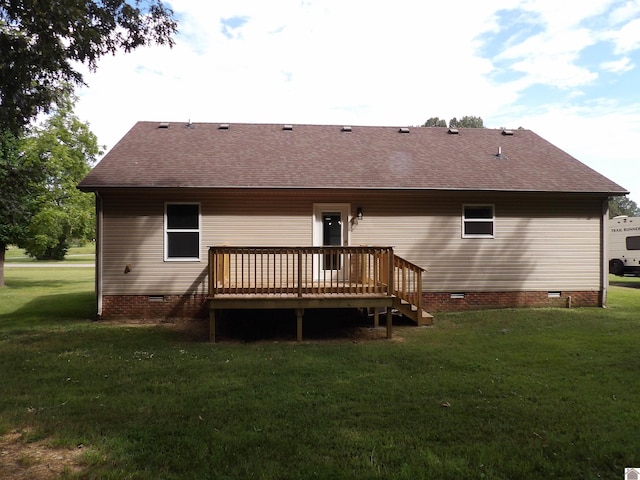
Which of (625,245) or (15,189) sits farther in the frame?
(625,245)

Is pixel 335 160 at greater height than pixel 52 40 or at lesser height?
lesser

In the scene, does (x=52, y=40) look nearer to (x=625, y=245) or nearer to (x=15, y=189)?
(x=15, y=189)

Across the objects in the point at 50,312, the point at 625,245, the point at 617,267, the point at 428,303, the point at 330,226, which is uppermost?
the point at 330,226

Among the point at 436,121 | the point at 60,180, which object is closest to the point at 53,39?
the point at 60,180

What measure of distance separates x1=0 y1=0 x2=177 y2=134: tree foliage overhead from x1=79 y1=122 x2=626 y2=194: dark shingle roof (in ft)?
6.77

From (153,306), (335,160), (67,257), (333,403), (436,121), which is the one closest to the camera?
(333,403)

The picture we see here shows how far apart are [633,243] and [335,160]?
17.7 metres

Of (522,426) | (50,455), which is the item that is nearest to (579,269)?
(522,426)

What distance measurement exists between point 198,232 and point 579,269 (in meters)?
10.1

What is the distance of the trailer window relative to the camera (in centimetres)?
2095

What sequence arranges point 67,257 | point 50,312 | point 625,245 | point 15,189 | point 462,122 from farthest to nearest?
1. point 462,122
2. point 67,257
3. point 625,245
4. point 15,189
5. point 50,312

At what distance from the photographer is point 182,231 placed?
34.9ft

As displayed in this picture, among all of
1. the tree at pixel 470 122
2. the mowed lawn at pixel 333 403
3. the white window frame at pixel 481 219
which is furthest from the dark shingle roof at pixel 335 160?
the tree at pixel 470 122

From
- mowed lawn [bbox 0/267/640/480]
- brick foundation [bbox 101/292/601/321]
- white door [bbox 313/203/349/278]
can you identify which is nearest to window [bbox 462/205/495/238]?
brick foundation [bbox 101/292/601/321]
